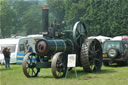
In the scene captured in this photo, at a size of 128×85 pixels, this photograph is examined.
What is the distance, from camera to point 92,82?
1148 cm

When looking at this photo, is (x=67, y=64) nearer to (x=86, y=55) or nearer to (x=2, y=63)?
(x=86, y=55)

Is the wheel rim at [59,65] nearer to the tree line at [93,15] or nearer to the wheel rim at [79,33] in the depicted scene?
the wheel rim at [79,33]

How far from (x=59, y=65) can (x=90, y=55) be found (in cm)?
243

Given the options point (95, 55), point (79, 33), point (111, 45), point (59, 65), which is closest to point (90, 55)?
point (95, 55)

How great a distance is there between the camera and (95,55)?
1508 centimetres

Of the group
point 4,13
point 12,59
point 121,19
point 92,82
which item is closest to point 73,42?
point 92,82

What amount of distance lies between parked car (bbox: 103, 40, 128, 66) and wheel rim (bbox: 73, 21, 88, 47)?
2.80m

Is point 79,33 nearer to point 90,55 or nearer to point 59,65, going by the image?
point 90,55

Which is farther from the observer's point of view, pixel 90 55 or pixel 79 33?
pixel 79 33

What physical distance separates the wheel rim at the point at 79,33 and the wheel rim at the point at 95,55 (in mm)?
634

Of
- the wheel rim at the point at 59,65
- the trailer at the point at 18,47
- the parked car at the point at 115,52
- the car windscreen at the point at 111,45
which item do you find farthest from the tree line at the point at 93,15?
the wheel rim at the point at 59,65

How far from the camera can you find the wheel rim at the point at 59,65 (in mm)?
12203

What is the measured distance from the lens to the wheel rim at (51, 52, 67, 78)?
12203 mm

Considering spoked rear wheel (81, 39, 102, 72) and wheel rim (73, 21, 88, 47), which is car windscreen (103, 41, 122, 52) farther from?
wheel rim (73, 21, 88, 47)
